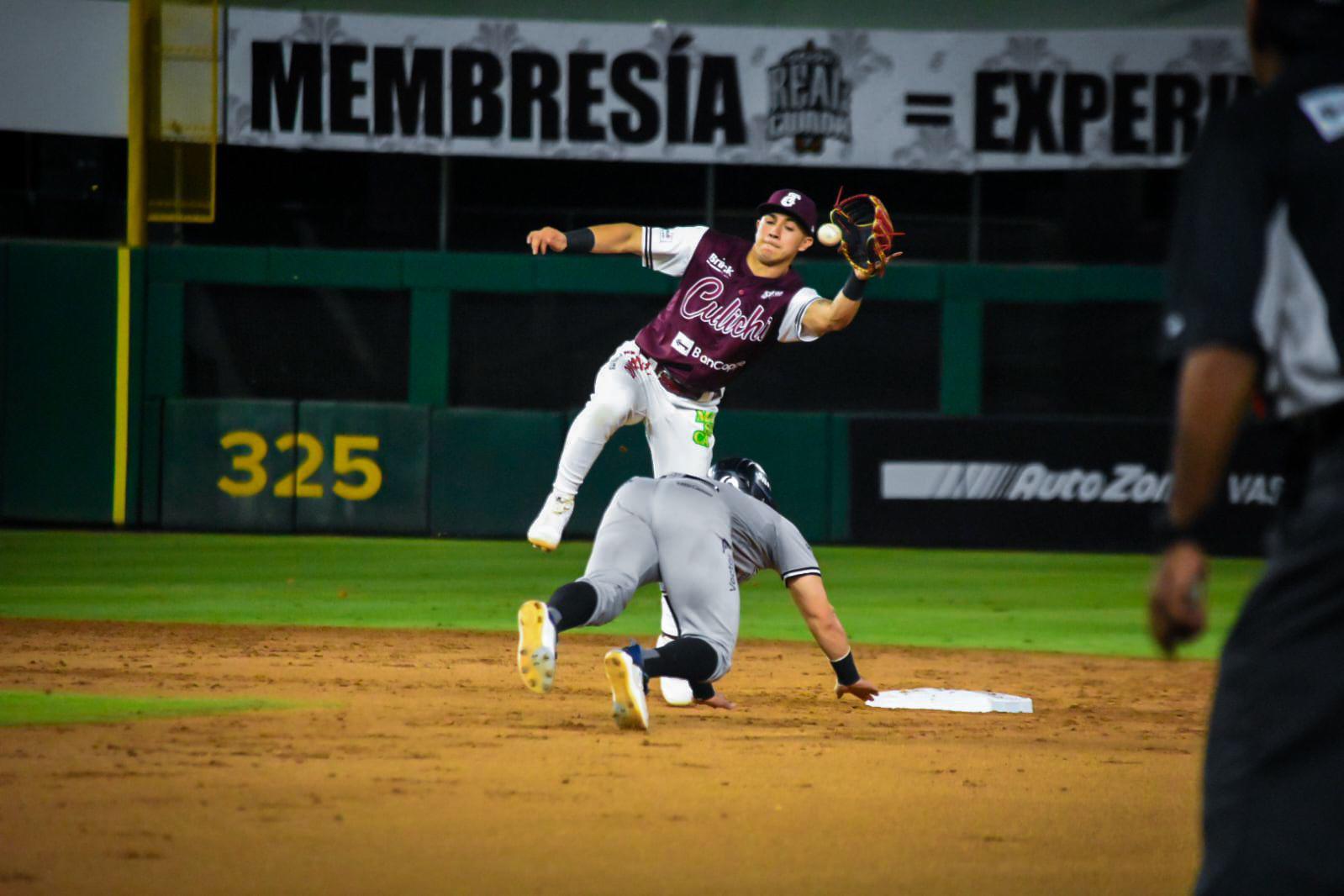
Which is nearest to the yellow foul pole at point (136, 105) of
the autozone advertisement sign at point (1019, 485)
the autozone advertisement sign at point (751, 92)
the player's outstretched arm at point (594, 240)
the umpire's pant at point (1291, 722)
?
the autozone advertisement sign at point (751, 92)

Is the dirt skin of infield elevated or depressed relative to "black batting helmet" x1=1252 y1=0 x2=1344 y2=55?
depressed

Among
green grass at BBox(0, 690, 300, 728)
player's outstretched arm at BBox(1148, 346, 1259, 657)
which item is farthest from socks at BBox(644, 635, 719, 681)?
player's outstretched arm at BBox(1148, 346, 1259, 657)

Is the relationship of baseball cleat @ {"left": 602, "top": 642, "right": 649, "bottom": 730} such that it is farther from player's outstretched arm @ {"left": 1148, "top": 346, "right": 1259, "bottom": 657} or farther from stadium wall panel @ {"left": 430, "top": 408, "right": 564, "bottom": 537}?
stadium wall panel @ {"left": 430, "top": 408, "right": 564, "bottom": 537}

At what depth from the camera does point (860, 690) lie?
6.35 meters

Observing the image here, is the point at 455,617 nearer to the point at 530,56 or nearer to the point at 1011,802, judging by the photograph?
the point at 1011,802

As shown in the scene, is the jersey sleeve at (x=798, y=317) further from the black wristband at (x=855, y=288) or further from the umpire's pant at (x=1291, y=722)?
the umpire's pant at (x=1291, y=722)

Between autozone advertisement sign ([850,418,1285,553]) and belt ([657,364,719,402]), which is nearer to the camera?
belt ([657,364,719,402])

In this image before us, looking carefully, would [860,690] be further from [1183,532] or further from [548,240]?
[1183,532]

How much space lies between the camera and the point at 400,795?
4254mm

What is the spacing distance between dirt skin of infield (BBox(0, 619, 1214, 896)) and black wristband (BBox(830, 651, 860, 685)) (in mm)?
194

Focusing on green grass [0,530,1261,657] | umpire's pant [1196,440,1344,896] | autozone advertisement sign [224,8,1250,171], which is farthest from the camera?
autozone advertisement sign [224,8,1250,171]

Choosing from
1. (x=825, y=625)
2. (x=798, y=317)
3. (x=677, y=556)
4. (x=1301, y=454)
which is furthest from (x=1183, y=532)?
(x=798, y=317)

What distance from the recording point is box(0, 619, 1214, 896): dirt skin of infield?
138 inches

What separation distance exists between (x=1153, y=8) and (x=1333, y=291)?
14.3 metres
